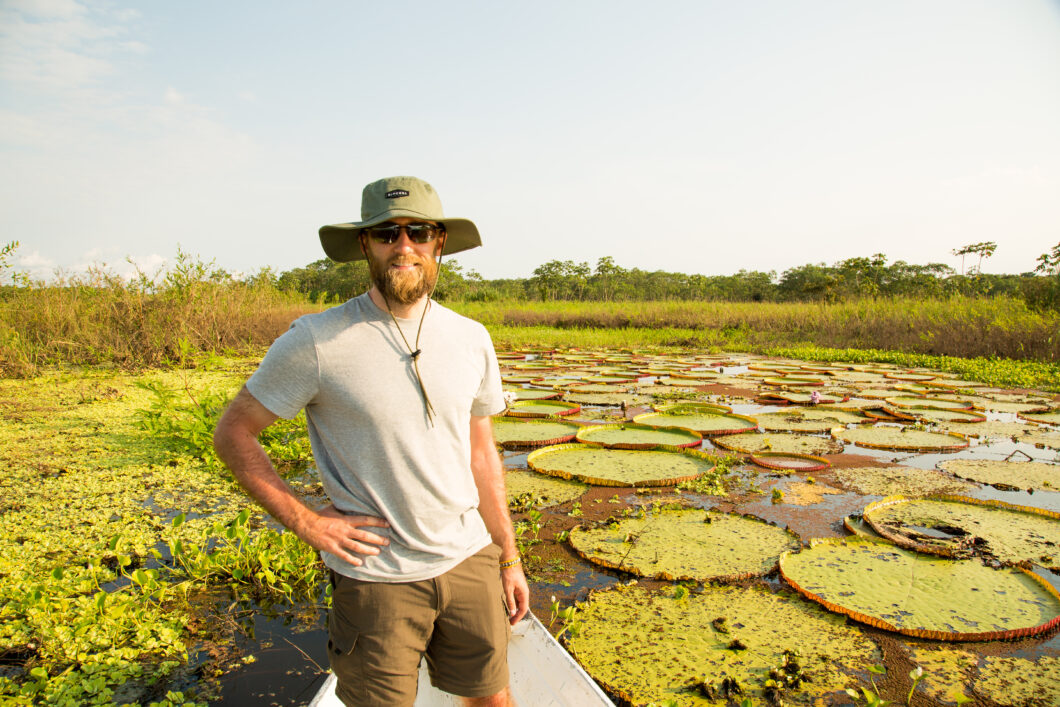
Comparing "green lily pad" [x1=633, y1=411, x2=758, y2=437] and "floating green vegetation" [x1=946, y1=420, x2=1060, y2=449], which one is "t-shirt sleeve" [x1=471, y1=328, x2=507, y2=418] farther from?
"floating green vegetation" [x1=946, y1=420, x2=1060, y2=449]

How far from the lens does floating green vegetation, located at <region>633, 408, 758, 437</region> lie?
4734 mm

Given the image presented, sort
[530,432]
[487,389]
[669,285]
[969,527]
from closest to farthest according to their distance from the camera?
[487,389]
[969,527]
[530,432]
[669,285]

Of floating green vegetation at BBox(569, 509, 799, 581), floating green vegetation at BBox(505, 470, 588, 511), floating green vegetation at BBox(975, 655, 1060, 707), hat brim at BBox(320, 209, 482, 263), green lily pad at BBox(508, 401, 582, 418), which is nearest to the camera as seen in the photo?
hat brim at BBox(320, 209, 482, 263)

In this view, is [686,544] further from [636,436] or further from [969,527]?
[636,436]

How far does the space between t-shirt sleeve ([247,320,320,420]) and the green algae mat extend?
6.17ft

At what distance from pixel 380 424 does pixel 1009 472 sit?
4036 mm

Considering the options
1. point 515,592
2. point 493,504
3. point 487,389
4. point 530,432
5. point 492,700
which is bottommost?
point 530,432

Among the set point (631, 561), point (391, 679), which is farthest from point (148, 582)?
point (631, 561)

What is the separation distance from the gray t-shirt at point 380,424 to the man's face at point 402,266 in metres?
0.06

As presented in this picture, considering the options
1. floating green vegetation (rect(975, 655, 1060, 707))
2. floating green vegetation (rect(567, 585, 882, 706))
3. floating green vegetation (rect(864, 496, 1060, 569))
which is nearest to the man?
floating green vegetation (rect(567, 585, 882, 706))

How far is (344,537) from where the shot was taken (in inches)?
43.5

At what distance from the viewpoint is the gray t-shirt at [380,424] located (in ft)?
3.68

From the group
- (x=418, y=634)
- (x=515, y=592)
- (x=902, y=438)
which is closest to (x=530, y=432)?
(x=902, y=438)

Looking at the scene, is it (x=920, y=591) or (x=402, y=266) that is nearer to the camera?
(x=402, y=266)
